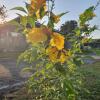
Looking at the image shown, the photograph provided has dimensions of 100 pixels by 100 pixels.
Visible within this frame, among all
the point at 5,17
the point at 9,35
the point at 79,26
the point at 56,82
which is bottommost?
the point at 56,82

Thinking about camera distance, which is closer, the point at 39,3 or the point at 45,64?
the point at 39,3

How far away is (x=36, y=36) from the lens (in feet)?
7.36

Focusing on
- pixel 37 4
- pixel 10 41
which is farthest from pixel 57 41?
pixel 10 41

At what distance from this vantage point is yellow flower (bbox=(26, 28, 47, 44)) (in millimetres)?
2225

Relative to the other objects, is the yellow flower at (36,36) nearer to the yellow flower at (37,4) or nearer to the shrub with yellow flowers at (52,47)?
the shrub with yellow flowers at (52,47)

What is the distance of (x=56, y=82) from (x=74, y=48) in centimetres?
45

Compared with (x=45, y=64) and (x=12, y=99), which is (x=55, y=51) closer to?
(x=45, y=64)

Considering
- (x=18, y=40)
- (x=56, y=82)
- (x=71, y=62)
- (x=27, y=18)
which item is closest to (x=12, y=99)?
(x=56, y=82)

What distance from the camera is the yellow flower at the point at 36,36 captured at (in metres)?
2.22

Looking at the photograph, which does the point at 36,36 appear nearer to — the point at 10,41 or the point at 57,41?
the point at 57,41

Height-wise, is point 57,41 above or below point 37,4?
below

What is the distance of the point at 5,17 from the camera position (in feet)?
127

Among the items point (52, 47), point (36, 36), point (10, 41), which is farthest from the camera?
point (10, 41)

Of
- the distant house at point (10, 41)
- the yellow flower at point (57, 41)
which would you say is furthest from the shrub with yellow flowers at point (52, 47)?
the distant house at point (10, 41)
